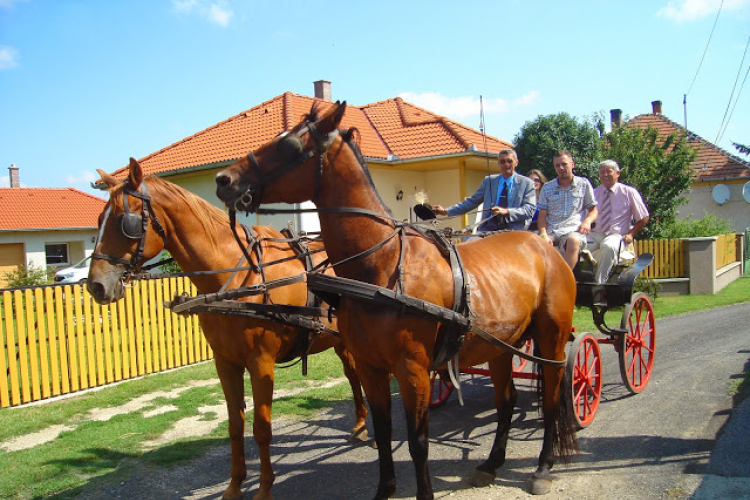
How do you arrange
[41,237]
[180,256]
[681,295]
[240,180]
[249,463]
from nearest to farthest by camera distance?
1. [240,180]
2. [180,256]
3. [249,463]
4. [681,295]
5. [41,237]

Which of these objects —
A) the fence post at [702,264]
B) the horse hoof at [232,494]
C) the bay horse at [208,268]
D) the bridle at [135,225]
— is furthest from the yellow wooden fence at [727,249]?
the bridle at [135,225]

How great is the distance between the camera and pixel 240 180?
121 inches

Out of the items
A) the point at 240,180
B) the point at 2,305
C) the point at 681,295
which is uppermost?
the point at 240,180

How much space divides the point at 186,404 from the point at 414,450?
4189mm

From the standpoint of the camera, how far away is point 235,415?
14.1 ft

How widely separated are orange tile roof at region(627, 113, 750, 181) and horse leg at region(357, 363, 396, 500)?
78.9ft

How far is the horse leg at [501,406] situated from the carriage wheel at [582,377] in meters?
0.52

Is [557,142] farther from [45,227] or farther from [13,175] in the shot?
[13,175]

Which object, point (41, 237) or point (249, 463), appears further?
point (41, 237)

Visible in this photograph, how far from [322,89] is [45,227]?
16978 millimetres

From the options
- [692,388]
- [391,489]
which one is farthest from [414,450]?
[692,388]

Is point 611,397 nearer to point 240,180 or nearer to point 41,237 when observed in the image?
point 240,180

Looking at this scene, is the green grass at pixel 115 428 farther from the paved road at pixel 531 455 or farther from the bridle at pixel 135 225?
the bridle at pixel 135 225

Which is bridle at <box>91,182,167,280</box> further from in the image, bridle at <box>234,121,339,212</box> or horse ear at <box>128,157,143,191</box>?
bridle at <box>234,121,339,212</box>
